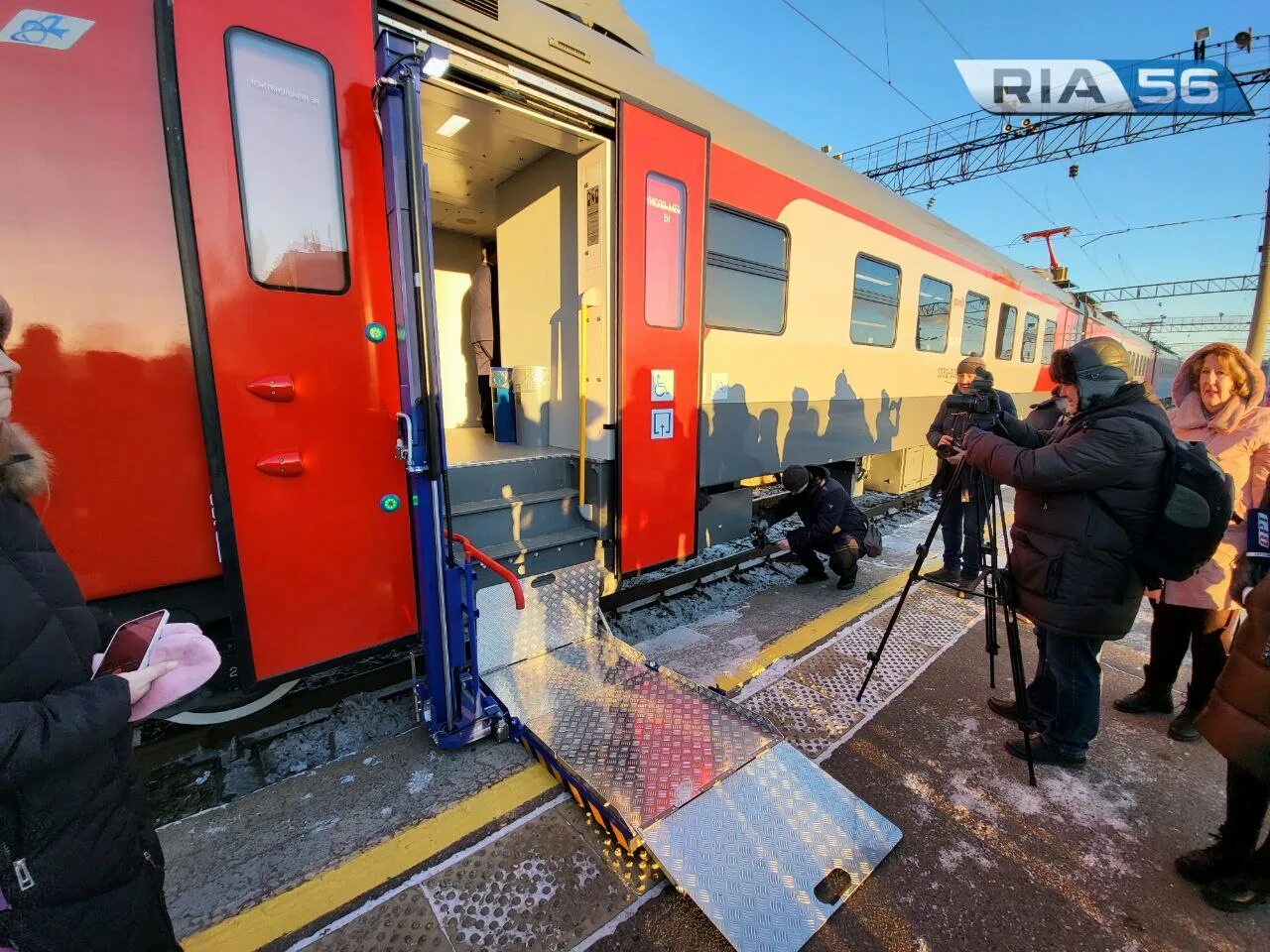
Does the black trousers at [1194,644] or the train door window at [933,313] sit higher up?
the train door window at [933,313]

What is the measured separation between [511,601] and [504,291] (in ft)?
8.45

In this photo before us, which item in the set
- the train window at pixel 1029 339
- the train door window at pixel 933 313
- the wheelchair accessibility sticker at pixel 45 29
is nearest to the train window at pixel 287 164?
the wheelchair accessibility sticker at pixel 45 29

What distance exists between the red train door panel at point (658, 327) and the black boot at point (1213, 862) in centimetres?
258

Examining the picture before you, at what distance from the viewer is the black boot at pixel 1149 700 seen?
2869mm

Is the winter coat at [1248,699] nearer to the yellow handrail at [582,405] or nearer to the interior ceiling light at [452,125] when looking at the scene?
the yellow handrail at [582,405]

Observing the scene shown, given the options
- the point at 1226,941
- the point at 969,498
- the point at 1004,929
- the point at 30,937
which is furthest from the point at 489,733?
the point at 969,498

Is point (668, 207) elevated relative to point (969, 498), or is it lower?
elevated

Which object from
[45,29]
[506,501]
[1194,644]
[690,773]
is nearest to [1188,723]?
[1194,644]

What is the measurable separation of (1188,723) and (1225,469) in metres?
1.20

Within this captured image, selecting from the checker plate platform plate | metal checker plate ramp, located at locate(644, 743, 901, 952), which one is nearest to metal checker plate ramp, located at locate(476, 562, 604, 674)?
the checker plate platform plate

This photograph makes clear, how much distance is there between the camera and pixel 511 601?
285 cm

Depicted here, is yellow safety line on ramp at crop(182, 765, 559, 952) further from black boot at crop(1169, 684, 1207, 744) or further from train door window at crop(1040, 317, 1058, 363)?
train door window at crop(1040, 317, 1058, 363)

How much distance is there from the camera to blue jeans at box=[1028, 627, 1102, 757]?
2.37m

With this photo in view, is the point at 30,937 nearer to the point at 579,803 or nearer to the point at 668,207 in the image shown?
the point at 579,803
